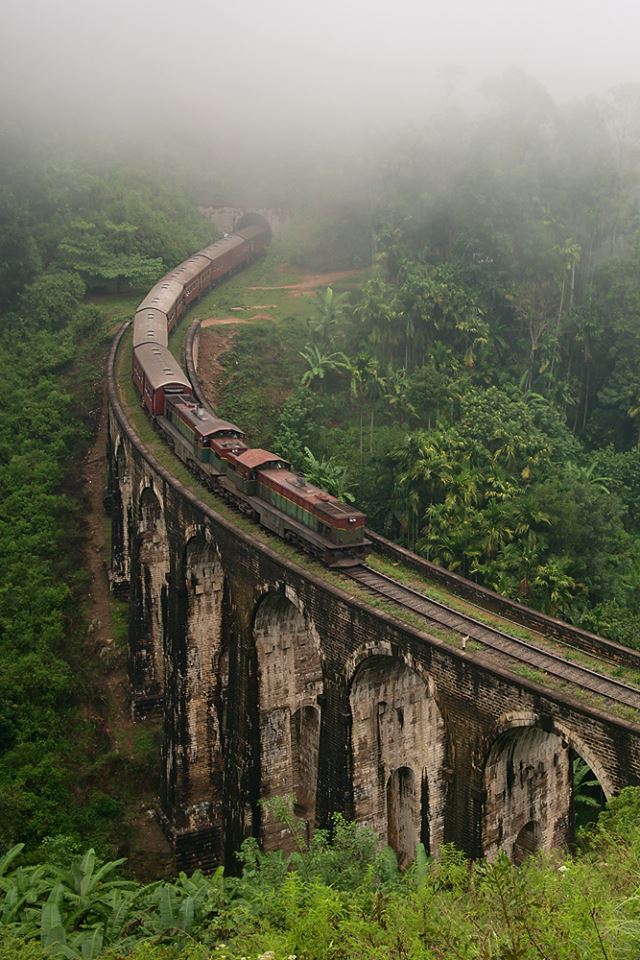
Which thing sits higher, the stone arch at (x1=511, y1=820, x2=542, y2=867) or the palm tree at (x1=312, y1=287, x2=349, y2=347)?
the palm tree at (x1=312, y1=287, x2=349, y2=347)

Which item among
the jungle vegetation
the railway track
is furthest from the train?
the jungle vegetation

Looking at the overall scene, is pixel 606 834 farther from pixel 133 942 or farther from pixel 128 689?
pixel 128 689

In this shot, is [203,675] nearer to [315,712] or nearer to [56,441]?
[315,712]

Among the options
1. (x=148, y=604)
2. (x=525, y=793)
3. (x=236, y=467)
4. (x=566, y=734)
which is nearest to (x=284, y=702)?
(x=236, y=467)

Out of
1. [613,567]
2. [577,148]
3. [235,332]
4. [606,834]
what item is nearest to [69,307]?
[235,332]

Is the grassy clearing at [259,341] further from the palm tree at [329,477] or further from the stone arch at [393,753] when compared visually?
the stone arch at [393,753]

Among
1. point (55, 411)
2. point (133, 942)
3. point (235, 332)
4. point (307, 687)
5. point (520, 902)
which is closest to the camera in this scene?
point (520, 902)

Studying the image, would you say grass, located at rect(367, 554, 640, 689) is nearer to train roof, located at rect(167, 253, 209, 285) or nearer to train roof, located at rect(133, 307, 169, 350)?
train roof, located at rect(133, 307, 169, 350)
